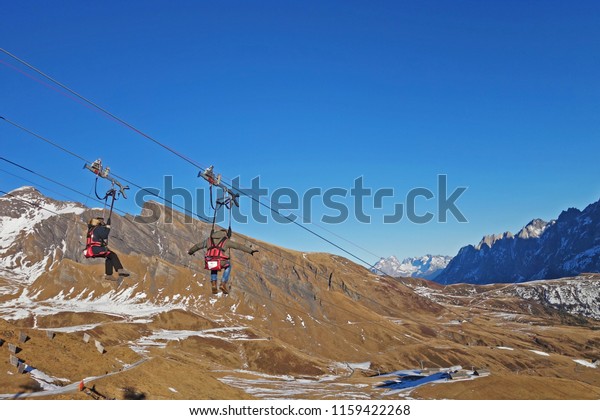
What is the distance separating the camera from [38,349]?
61844mm

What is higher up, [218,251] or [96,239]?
[96,239]

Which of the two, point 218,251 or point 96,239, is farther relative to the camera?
point 218,251

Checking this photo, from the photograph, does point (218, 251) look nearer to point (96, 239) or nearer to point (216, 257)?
point (216, 257)

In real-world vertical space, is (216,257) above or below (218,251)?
below

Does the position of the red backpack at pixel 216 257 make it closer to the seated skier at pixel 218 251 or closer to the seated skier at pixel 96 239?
the seated skier at pixel 218 251

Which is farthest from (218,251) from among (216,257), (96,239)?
(96,239)

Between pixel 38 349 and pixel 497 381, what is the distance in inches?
2980

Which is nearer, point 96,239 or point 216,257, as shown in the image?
point 96,239

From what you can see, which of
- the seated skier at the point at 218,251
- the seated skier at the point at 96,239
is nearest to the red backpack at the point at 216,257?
the seated skier at the point at 218,251

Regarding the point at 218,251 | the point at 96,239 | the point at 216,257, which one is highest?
the point at 96,239

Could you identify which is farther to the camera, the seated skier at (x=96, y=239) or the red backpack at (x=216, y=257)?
the red backpack at (x=216, y=257)

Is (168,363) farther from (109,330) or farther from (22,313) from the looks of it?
(22,313)
